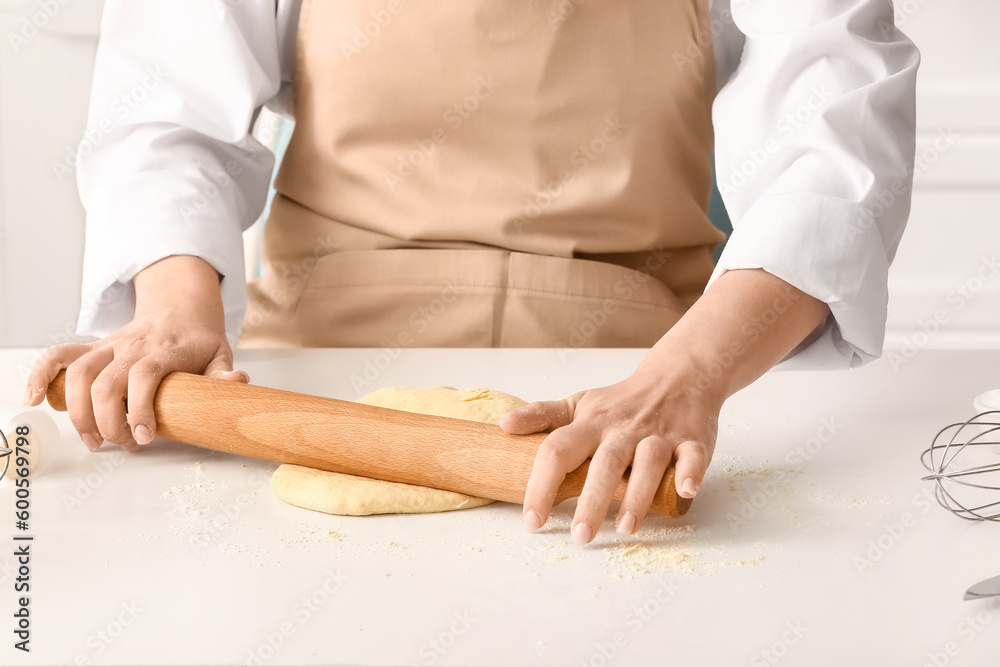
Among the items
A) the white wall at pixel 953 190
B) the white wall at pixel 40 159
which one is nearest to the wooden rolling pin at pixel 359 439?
the white wall at pixel 953 190

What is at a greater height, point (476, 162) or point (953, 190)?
point (476, 162)

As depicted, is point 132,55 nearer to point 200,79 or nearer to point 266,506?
point 200,79

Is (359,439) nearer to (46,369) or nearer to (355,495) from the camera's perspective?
(355,495)

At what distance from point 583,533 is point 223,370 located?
0.41 metres

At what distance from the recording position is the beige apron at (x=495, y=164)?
3.52ft

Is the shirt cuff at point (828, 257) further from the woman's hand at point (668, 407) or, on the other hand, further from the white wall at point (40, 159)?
the white wall at point (40, 159)

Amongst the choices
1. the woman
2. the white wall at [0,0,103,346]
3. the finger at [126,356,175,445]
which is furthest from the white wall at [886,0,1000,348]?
the white wall at [0,0,103,346]

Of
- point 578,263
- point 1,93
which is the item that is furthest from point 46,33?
point 578,263

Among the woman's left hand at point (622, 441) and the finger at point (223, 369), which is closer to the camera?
the woman's left hand at point (622, 441)

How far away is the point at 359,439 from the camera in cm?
68

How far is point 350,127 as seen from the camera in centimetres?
110

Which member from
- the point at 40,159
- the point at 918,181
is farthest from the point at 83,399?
the point at 918,181

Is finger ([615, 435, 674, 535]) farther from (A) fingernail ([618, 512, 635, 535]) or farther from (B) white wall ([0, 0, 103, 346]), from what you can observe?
(B) white wall ([0, 0, 103, 346])

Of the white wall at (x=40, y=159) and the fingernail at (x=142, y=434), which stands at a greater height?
the fingernail at (x=142, y=434)
